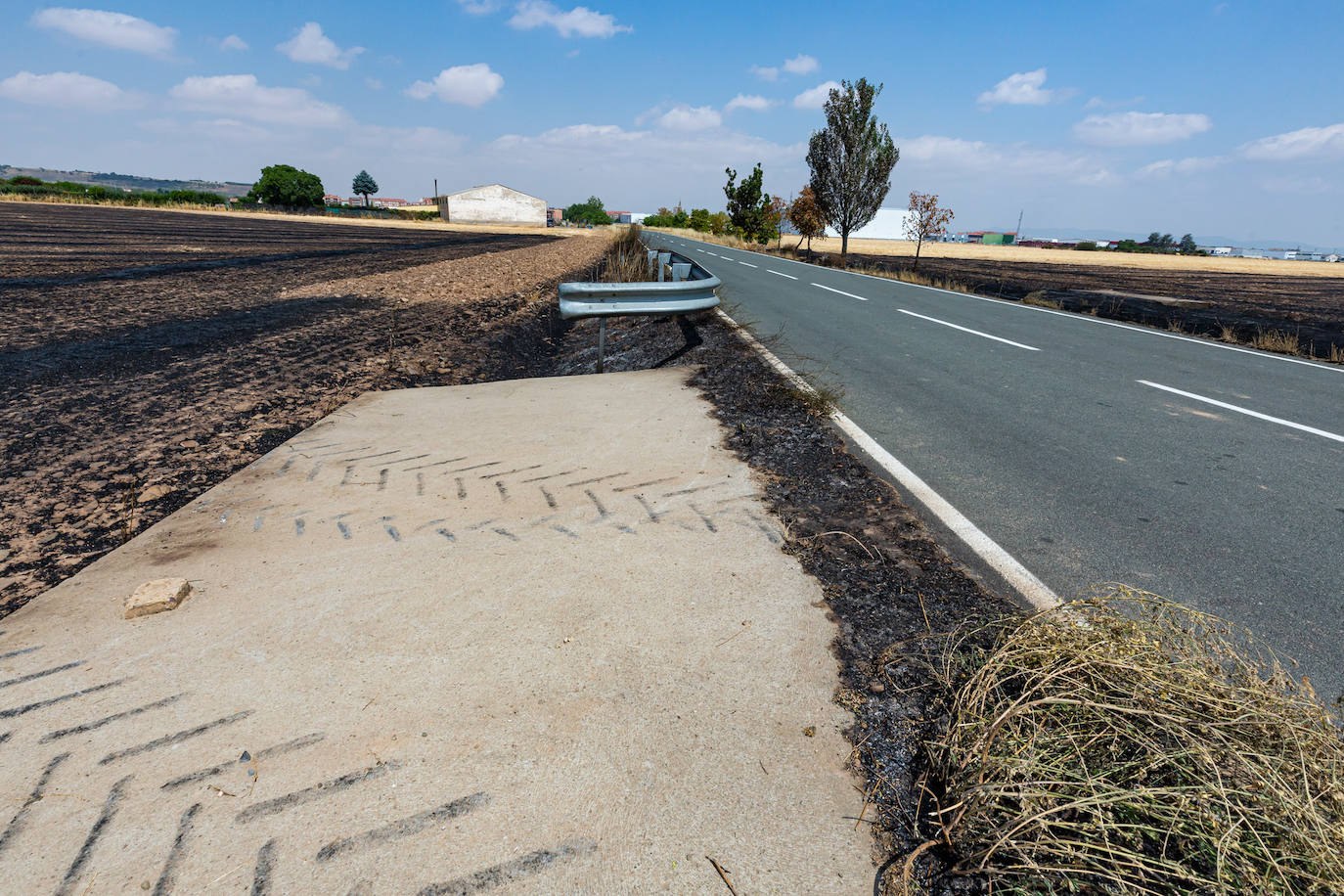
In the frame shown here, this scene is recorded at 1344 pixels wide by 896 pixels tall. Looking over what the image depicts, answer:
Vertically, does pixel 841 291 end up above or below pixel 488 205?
below

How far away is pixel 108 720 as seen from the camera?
1.90m

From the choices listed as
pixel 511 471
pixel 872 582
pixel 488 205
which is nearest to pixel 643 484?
pixel 511 471

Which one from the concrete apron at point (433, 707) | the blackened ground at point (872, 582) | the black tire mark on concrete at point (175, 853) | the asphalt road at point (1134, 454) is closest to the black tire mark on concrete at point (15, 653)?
the concrete apron at point (433, 707)

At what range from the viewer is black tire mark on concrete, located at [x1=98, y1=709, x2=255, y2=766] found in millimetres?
1779

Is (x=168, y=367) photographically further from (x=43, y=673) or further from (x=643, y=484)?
(x=643, y=484)

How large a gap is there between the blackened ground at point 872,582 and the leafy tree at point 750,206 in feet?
170

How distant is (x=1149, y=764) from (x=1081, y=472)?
2.91 m

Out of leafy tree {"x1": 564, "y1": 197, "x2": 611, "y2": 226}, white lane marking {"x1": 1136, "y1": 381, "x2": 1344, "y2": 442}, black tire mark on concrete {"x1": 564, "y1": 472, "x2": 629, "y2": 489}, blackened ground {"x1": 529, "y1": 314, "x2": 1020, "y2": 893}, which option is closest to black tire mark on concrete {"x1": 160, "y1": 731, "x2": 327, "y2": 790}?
blackened ground {"x1": 529, "y1": 314, "x2": 1020, "y2": 893}

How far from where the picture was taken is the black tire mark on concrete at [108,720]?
1846mm

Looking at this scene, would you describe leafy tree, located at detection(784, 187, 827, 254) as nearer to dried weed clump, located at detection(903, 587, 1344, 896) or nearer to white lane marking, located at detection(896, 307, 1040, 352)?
white lane marking, located at detection(896, 307, 1040, 352)

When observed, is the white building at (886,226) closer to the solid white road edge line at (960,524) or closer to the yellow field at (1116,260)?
the yellow field at (1116,260)

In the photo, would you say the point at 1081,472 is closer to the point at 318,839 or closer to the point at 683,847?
the point at 683,847

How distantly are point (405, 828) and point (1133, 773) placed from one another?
75.2 inches

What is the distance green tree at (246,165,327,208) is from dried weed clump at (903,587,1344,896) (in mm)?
119486
